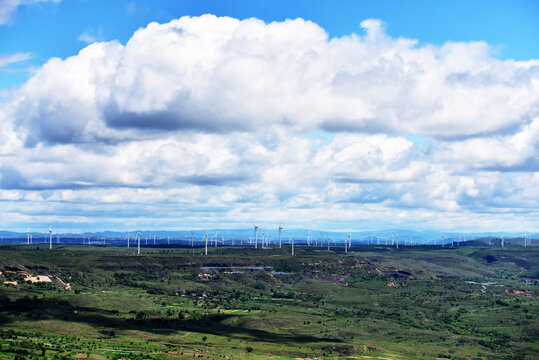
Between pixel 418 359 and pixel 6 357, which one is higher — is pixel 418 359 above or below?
below

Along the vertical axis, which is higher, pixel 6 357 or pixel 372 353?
pixel 6 357

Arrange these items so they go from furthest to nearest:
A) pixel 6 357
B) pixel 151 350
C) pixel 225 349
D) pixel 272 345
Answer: pixel 272 345
pixel 225 349
pixel 151 350
pixel 6 357

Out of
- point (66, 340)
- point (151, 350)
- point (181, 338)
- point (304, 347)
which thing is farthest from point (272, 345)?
point (66, 340)

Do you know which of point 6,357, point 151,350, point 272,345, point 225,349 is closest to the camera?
point 6,357

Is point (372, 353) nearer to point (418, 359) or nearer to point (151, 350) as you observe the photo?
point (418, 359)

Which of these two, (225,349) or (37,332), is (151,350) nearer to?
(225,349)

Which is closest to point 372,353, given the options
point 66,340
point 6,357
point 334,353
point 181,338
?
point 334,353

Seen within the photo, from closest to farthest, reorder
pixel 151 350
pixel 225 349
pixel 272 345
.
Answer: pixel 151 350 → pixel 225 349 → pixel 272 345

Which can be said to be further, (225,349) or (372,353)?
(372,353)

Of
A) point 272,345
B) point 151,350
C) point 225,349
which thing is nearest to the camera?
point 151,350
